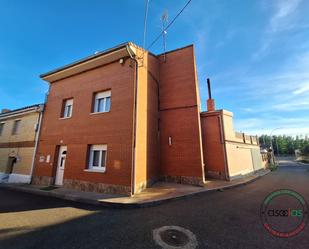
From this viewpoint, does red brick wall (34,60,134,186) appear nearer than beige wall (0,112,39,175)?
Yes

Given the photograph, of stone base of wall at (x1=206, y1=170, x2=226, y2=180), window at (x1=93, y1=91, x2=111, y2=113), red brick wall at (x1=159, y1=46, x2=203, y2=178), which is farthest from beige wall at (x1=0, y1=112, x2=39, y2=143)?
stone base of wall at (x1=206, y1=170, x2=226, y2=180)

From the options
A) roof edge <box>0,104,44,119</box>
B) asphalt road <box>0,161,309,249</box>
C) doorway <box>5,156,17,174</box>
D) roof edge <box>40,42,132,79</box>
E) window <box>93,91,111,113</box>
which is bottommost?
asphalt road <box>0,161,309,249</box>

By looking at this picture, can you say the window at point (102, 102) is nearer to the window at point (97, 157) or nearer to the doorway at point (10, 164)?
the window at point (97, 157)

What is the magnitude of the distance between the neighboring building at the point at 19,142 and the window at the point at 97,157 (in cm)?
578

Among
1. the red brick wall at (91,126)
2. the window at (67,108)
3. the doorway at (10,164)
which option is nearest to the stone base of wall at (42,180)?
the red brick wall at (91,126)

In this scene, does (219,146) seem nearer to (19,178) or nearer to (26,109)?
(19,178)

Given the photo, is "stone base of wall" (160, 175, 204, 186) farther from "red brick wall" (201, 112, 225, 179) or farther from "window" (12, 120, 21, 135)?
"window" (12, 120, 21, 135)

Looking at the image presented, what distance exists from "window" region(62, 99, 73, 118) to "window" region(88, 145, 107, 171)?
3547mm

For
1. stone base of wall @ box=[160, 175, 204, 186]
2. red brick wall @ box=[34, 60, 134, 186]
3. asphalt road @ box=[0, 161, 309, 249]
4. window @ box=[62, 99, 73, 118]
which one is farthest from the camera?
window @ box=[62, 99, 73, 118]

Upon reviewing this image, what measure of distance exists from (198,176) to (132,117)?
530 centimetres

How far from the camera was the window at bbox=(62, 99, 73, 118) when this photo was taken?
10898mm

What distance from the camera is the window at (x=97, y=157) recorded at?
868 cm

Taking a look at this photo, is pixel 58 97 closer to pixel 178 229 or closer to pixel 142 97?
pixel 142 97

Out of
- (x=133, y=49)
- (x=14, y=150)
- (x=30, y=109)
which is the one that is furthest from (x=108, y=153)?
(x=14, y=150)
